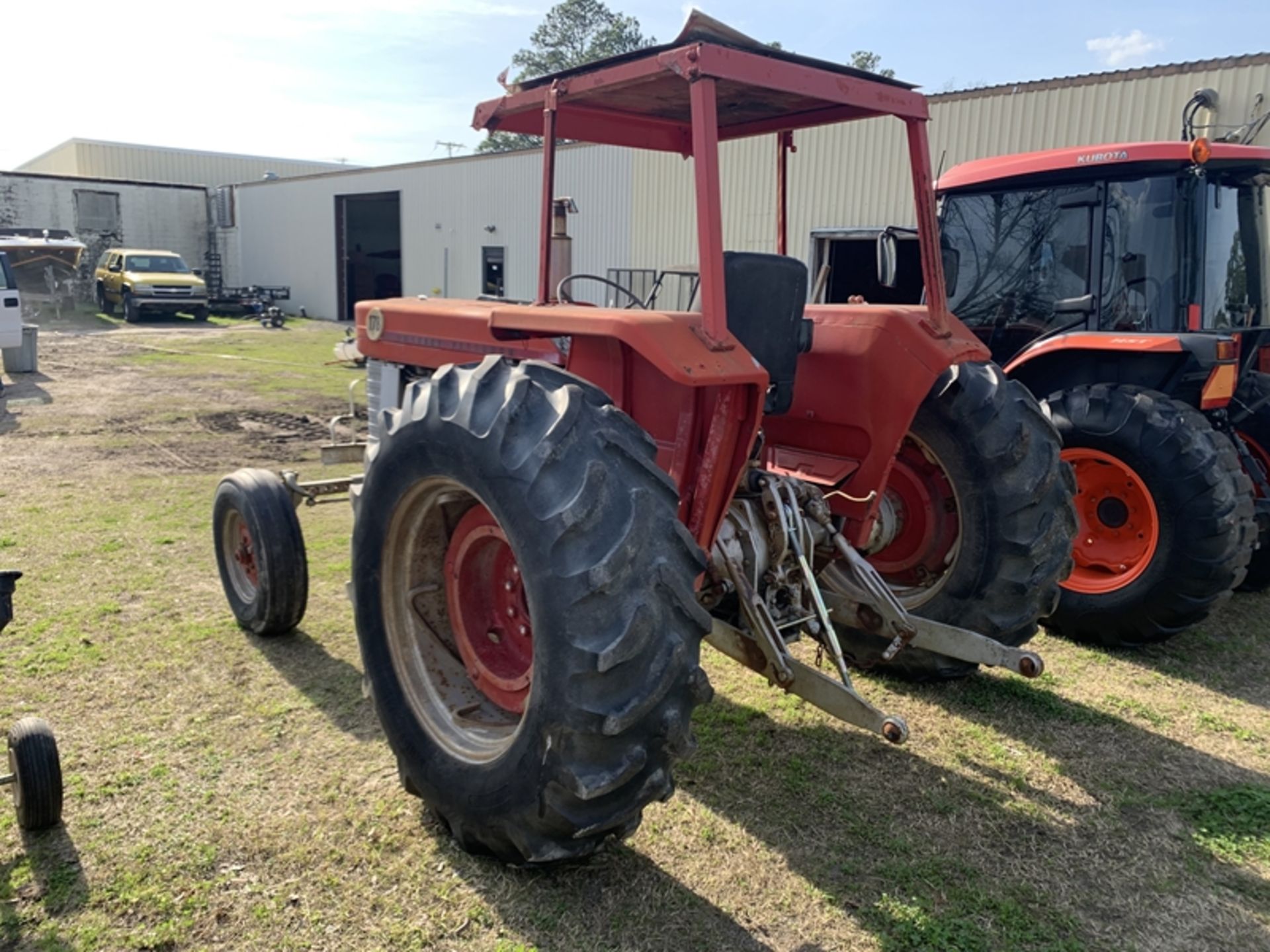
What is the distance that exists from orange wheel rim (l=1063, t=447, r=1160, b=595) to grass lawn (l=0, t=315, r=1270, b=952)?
1.32 ft

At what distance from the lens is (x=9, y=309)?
13586 millimetres

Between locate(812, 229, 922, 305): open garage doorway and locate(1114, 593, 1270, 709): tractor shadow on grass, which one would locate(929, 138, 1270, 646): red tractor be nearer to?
locate(1114, 593, 1270, 709): tractor shadow on grass

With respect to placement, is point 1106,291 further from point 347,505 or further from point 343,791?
point 347,505

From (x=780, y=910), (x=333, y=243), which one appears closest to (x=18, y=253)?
(x=333, y=243)

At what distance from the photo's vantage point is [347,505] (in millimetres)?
7461

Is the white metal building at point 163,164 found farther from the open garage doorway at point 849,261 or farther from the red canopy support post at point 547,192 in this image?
the red canopy support post at point 547,192

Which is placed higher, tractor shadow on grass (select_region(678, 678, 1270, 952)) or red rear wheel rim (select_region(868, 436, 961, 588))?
red rear wheel rim (select_region(868, 436, 961, 588))

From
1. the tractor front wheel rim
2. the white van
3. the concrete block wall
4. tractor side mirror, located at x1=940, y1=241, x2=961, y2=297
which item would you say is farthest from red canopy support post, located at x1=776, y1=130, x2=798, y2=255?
the concrete block wall

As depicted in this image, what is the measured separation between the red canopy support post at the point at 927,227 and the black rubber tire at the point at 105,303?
27.5 metres

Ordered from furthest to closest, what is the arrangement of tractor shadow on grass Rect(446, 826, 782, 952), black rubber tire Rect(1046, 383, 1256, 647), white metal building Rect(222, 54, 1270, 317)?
white metal building Rect(222, 54, 1270, 317) < black rubber tire Rect(1046, 383, 1256, 647) < tractor shadow on grass Rect(446, 826, 782, 952)

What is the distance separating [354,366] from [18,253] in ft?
43.9

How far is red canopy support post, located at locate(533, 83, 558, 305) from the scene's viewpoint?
317 centimetres

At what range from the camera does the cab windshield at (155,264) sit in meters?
25.4

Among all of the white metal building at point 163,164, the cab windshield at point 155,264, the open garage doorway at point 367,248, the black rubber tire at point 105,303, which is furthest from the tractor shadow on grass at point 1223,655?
the white metal building at point 163,164
